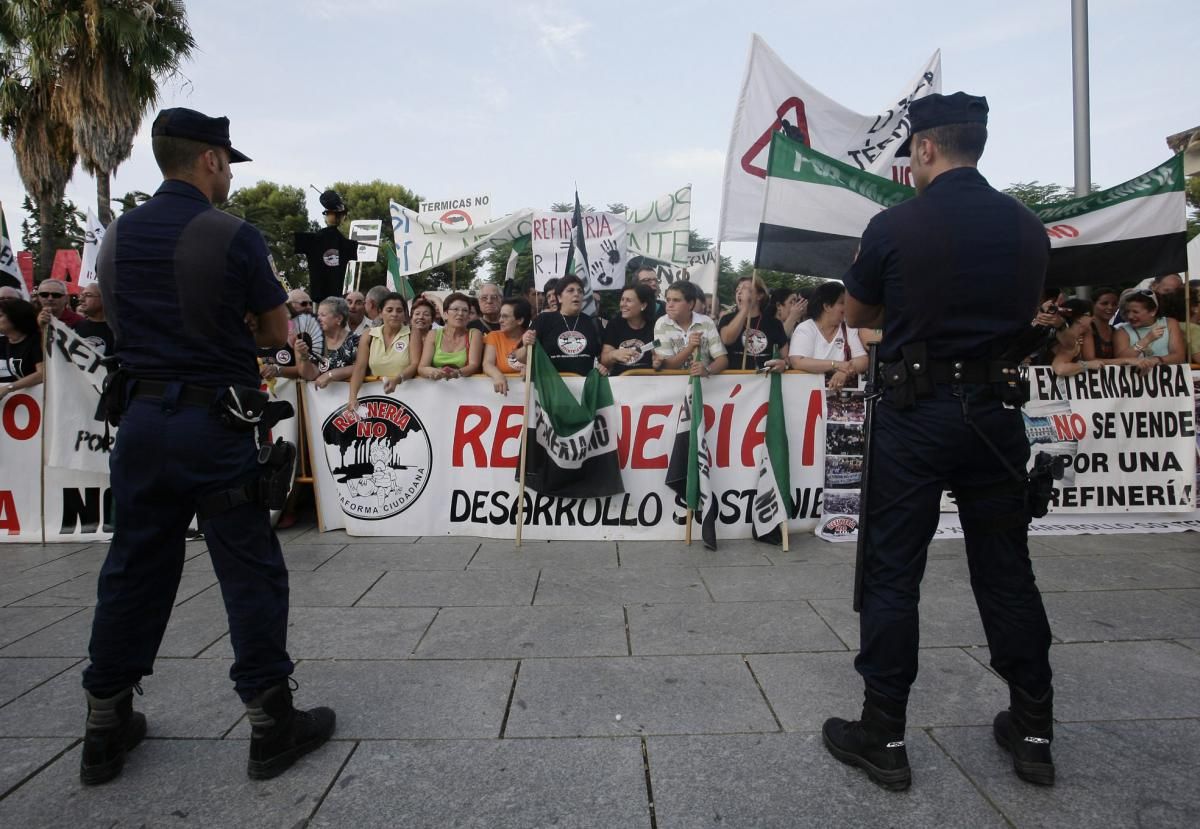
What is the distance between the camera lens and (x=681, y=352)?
5.95 meters

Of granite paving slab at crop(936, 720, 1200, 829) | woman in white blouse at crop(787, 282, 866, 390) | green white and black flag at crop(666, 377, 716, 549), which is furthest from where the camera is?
woman in white blouse at crop(787, 282, 866, 390)

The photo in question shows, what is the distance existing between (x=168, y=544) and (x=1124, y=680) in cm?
380

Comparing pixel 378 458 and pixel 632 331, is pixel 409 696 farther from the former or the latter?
pixel 632 331

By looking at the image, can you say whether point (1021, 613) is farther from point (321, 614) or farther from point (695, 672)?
point (321, 614)

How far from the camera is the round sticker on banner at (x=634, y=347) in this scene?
6.13m

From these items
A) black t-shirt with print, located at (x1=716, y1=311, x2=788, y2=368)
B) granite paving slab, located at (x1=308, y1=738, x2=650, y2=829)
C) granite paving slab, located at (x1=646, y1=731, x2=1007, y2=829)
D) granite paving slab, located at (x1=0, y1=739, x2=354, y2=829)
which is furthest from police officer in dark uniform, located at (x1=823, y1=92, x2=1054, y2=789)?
black t-shirt with print, located at (x1=716, y1=311, x2=788, y2=368)

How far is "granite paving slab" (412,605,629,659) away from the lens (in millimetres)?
3508

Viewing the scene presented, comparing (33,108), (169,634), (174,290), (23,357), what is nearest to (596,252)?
(23,357)

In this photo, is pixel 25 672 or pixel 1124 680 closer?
pixel 1124 680

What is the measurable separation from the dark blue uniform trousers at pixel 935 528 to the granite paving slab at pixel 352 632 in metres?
2.18

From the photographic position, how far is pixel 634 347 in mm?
6246

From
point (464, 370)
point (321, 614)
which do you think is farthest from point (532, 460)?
point (321, 614)

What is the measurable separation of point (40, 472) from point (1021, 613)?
697 cm

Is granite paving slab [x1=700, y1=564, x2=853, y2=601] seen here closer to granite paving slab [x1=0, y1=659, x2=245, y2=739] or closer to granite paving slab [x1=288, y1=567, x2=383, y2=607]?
granite paving slab [x1=288, y1=567, x2=383, y2=607]
